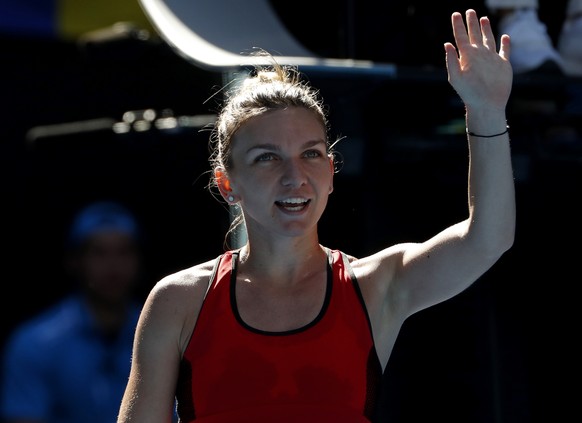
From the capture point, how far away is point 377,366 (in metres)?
1.97

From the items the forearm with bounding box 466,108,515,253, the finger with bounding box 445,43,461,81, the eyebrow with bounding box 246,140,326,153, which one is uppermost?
the finger with bounding box 445,43,461,81

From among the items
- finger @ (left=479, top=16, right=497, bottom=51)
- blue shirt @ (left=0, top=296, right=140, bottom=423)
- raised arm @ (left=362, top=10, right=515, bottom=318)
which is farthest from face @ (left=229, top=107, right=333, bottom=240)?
blue shirt @ (left=0, top=296, right=140, bottom=423)

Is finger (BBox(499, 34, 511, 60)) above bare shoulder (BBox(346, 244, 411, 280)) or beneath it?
above

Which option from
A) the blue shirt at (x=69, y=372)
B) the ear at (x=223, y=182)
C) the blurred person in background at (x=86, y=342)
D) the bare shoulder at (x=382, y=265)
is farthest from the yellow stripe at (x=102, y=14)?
the bare shoulder at (x=382, y=265)

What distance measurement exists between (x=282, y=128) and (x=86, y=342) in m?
1.41

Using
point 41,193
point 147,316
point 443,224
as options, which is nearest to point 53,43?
point 41,193

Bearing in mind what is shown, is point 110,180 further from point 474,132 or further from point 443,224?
point 474,132

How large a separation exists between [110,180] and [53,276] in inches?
16.8

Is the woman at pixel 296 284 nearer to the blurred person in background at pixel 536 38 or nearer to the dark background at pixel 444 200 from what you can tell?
the dark background at pixel 444 200

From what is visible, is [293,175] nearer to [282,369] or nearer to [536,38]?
[282,369]

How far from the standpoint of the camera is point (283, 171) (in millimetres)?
1992

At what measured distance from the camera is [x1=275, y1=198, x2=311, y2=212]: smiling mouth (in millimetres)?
1982

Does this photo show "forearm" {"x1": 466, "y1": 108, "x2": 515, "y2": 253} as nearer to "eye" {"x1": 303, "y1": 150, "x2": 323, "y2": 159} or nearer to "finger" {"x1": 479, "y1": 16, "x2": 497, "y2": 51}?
"finger" {"x1": 479, "y1": 16, "x2": 497, "y2": 51}

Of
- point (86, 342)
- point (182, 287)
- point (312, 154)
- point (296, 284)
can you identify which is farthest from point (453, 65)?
point (86, 342)
